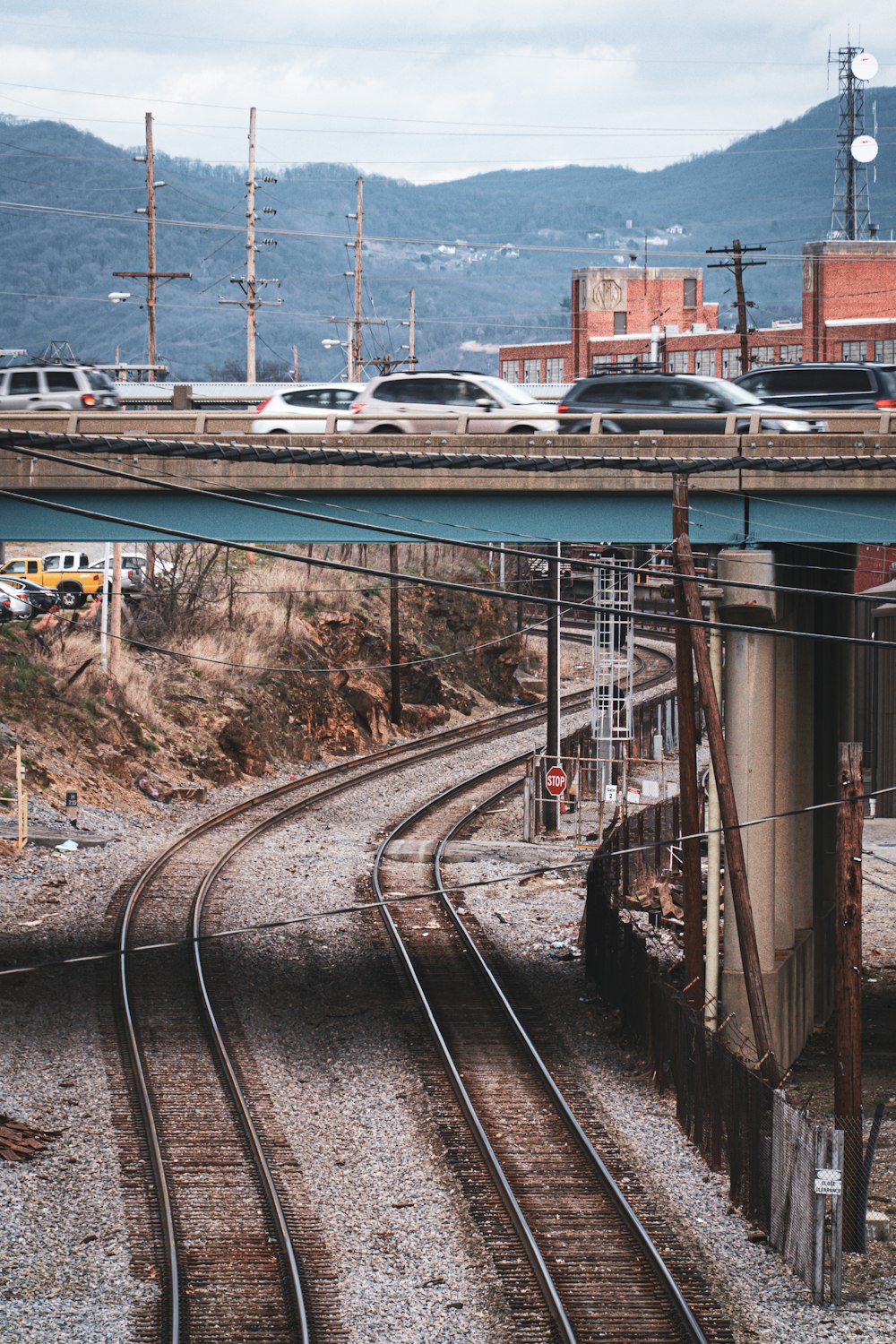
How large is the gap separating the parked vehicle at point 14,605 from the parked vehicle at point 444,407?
74.6 ft

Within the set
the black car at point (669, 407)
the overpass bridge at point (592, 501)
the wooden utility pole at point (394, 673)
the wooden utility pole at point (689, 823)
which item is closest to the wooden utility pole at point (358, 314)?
the wooden utility pole at point (394, 673)

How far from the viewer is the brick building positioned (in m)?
77.4

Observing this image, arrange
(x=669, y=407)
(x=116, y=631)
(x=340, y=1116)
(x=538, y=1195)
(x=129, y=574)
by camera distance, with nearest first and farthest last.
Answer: (x=538, y=1195)
(x=340, y=1116)
(x=669, y=407)
(x=116, y=631)
(x=129, y=574)

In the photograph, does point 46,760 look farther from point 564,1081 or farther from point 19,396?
point 564,1081

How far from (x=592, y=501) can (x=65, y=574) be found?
36.4 metres

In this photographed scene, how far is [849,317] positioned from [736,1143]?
71124 millimetres

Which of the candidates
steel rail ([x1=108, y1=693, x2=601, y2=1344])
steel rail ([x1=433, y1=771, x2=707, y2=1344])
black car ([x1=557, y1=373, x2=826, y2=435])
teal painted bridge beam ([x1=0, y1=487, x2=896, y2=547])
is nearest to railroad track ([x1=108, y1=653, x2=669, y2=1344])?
steel rail ([x1=108, y1=693, x2=601, y2=1344])

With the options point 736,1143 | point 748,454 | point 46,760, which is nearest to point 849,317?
point 46,760

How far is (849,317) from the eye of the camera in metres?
79.3

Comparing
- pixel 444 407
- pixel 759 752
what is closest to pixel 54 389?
pixel 444 407

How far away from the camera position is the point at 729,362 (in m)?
90.4

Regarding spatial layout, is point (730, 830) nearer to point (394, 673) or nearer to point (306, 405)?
point (306, 405)

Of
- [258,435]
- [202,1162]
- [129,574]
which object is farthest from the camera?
[129,574]

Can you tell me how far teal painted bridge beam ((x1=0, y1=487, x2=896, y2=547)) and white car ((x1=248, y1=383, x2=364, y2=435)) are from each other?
3309 millimetres
